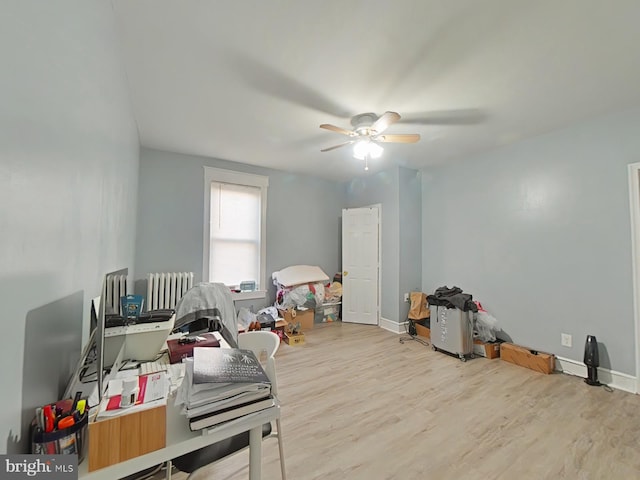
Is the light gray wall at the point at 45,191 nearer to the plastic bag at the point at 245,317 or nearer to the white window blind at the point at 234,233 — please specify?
the plastic bag at the point at 245,317

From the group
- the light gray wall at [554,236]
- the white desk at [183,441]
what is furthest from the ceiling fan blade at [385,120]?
the white desk at [183,441]

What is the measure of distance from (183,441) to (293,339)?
3.06m

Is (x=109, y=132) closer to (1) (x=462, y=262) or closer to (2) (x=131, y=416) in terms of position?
(2) (x=131, y=416)

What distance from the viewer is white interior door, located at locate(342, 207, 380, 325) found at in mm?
4684

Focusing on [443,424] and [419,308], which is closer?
[443,424]

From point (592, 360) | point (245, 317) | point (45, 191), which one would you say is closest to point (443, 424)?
point (592, 360)

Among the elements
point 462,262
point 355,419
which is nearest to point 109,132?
point 355,419

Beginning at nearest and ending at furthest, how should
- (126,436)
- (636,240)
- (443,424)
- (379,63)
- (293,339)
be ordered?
1. (126,436)
2. (379,63)
3. (443,424)
4. (636,240)
5. (293,339)

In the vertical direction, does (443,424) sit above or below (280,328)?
below

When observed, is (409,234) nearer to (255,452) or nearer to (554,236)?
(554,236)

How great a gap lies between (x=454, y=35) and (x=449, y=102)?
2.67 ft

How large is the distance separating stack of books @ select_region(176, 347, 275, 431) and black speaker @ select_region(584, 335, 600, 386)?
335 cm

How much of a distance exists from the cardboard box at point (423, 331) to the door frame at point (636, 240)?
2009 mm

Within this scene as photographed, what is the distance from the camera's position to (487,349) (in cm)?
332
